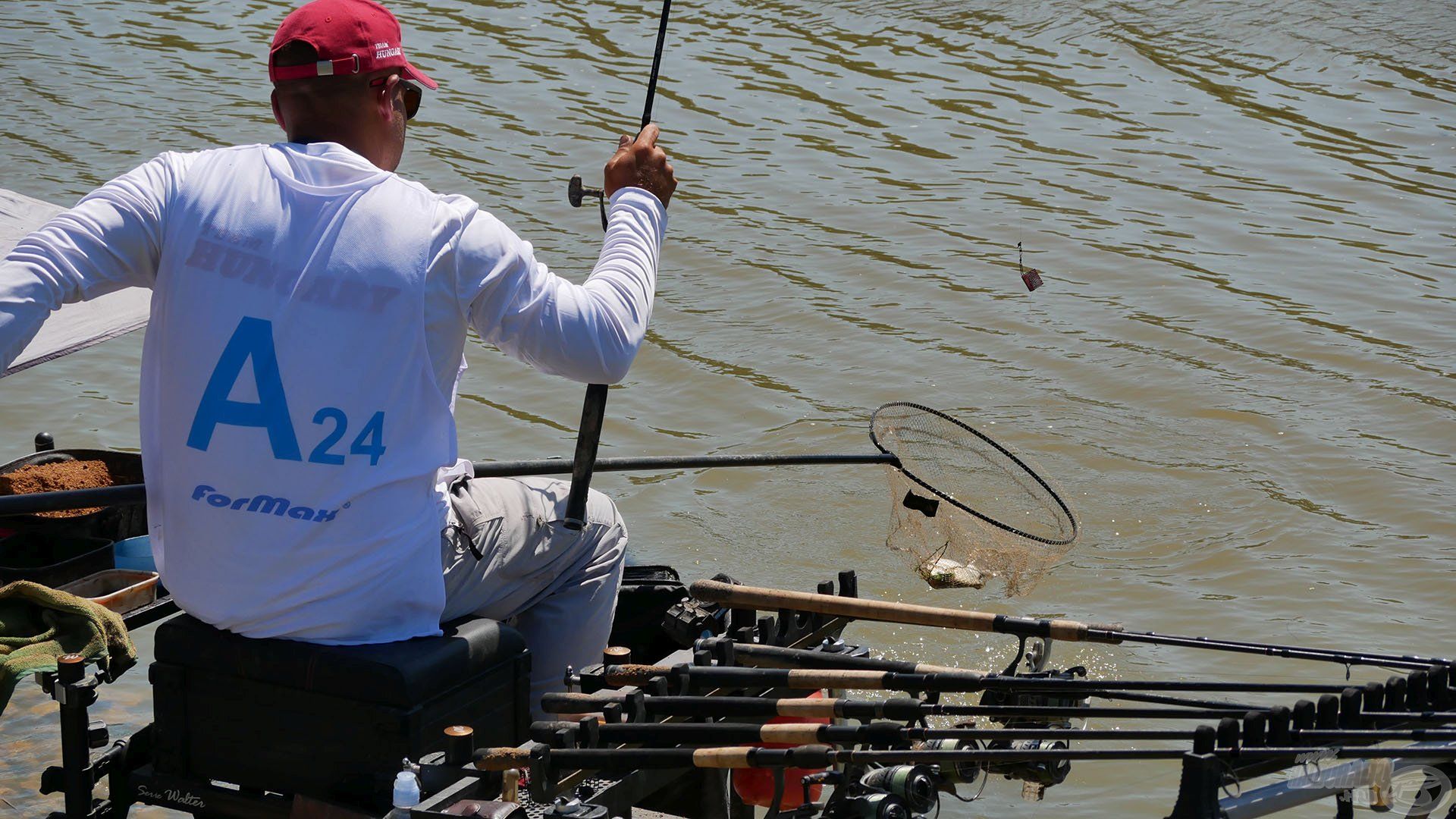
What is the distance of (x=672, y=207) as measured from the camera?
10.1 metres

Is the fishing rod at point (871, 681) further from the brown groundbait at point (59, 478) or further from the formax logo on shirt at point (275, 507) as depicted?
the brown groundbait at point (59, 478)

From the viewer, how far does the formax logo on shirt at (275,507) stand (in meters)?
2.51

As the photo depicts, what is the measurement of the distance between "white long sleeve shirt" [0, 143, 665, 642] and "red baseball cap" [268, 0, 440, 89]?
0.13 meters

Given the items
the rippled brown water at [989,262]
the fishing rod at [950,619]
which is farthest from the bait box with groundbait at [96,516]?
the fishing rod at [950,619]

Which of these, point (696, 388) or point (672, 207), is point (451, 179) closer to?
point (672, 207)

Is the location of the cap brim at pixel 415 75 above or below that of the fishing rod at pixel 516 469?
above

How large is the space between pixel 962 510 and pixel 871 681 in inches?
71.4

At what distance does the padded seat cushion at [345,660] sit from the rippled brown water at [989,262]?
1.72 meters

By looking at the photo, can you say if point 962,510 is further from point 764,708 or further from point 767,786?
point 764,708

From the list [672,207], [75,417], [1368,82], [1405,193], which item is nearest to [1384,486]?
[1405,193]

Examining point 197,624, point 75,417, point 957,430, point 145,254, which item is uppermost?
point 145,254

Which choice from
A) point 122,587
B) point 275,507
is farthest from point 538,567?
point 122,587

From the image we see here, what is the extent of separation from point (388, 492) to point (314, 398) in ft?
0.64

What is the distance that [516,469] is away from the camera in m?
3.91
